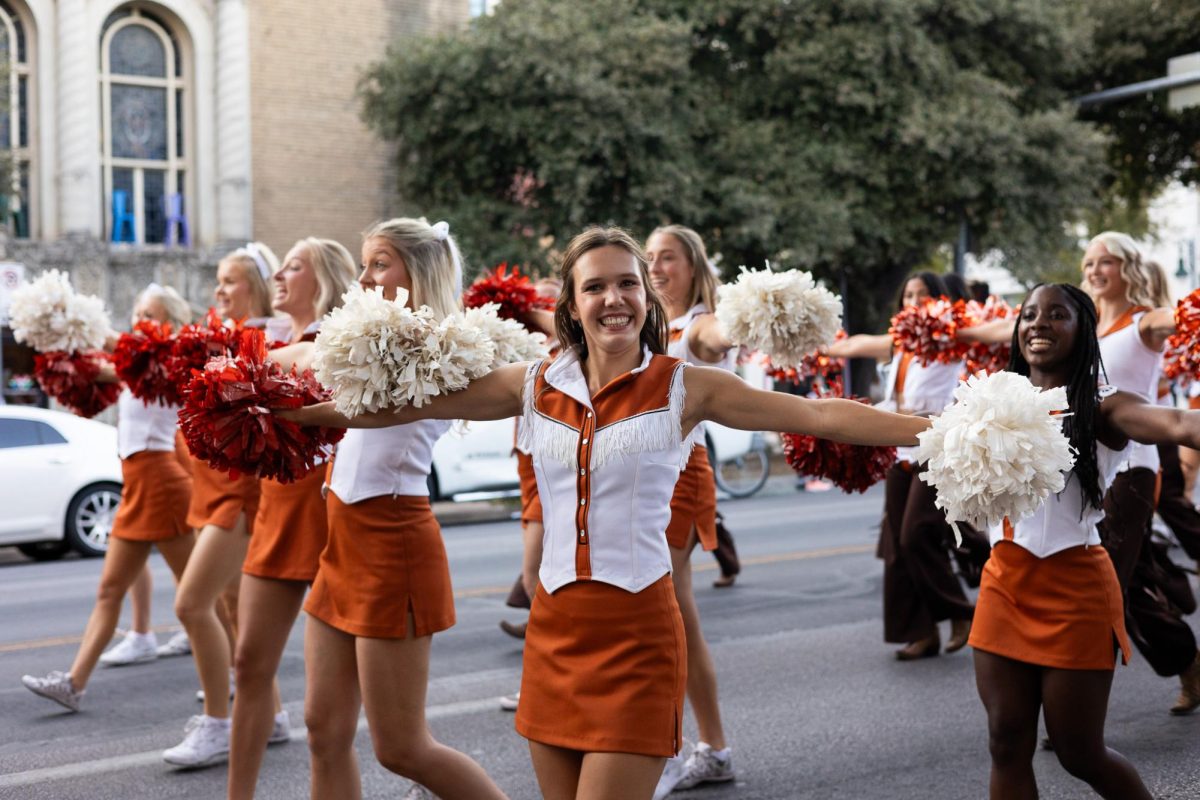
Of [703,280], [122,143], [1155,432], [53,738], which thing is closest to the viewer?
[1155,432]

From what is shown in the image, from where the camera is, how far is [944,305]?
21.4 ft

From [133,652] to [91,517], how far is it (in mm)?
5659

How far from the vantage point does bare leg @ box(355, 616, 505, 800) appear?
3965 mm

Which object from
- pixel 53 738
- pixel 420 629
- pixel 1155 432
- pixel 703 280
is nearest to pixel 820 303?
pixel 703 280

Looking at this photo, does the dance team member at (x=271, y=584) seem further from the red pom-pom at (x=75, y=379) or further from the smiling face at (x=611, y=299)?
the red pom-pom at (x=75, y=379)

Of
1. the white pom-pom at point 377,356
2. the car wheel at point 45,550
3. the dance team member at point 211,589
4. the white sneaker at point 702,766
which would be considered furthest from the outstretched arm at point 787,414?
the car wheel at point 45,550

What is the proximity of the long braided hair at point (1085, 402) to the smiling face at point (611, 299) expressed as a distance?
4.82ft

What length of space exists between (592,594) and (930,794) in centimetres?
254

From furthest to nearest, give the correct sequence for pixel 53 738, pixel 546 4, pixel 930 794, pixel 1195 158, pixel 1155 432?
pixel 1195 158, pixel 546 4, pixel 53 738, pixel 930 794, pixel 1155 432

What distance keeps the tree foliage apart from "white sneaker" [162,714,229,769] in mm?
16411

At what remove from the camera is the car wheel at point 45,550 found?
13.7 m

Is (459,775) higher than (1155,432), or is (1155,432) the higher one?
(1155,432)

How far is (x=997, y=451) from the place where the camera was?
119 inches

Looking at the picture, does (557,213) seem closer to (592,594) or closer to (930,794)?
(930,794)
